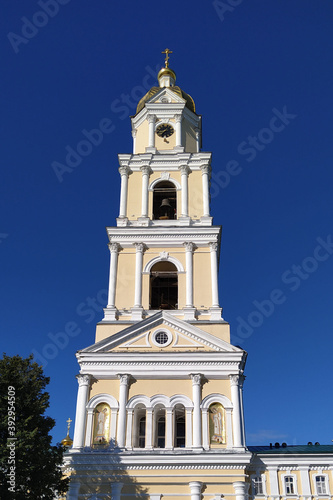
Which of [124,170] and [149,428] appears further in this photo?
[124,170]

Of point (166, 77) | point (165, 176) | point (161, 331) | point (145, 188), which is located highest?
point (166, 77)

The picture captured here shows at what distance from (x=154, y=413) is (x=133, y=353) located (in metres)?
2.89

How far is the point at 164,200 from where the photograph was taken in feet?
102

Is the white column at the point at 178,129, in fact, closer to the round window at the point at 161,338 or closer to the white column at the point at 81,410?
the round window at the point at 161,338

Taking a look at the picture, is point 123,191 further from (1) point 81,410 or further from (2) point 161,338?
(1) point 81,410

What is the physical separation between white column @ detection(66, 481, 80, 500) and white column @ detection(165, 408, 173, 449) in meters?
4.10

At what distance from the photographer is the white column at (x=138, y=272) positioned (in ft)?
88.5

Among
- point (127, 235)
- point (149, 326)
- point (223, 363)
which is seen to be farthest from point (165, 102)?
point (223, 363)

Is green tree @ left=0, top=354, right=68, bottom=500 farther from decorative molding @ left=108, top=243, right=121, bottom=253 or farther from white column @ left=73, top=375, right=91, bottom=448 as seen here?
decorative molding @ left=108, top=243, right=121, bottom=253

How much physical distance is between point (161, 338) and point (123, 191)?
10016 millimetres

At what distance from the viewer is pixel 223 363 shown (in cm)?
2422

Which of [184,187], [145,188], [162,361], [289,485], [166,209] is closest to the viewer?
[162,361]

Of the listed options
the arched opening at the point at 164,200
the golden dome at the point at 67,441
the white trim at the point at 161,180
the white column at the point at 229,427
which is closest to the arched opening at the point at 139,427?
the white column at the point at 229,427

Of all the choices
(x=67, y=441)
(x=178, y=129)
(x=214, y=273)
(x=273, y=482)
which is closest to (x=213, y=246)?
(x=214, y=273)
